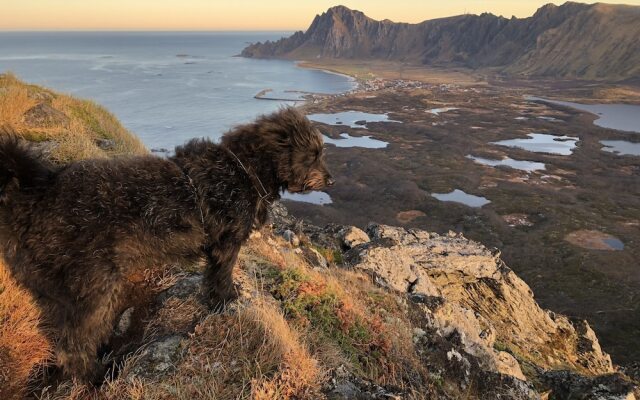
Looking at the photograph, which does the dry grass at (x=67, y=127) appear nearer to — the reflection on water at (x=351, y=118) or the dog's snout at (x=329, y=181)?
the dog's snout at (x=329, y=181)

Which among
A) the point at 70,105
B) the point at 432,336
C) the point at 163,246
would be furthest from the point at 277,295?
the point at 70,105

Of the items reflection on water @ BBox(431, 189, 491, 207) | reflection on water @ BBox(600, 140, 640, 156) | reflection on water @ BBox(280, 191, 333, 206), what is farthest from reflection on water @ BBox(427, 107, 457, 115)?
reflection on water @ BBox(280, 191, 333, 206)

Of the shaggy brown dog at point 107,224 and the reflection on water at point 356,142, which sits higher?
the shaggy brown dog at point 107,224

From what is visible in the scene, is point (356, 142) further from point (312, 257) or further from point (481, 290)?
point (312, 257)

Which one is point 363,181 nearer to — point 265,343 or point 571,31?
point 265,343

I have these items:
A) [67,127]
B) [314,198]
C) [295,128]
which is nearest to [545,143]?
[314,198]

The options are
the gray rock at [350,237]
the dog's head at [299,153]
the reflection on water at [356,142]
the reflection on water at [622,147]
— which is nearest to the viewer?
the dog's head at [299,153]

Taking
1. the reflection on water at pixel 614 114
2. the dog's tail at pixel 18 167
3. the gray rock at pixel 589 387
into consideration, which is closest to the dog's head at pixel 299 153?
the dog's tail at pixel 18 167
